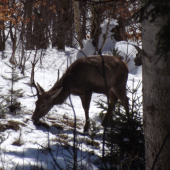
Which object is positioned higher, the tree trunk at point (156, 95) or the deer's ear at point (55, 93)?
the tree trunk at point (156, 95)

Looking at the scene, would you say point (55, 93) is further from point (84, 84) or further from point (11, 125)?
point (11, 125)

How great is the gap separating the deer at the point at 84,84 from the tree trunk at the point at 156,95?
3292 mm

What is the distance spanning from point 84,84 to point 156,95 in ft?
13.3

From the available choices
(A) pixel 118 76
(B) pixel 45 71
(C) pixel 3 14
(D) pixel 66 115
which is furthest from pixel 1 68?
(A) pixel 118 76

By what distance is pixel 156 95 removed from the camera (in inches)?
94.4

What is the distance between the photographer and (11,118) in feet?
19.2

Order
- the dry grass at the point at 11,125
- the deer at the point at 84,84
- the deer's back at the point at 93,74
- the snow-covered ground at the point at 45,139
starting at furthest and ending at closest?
the deer's back at the point at 93,74, the deer at the point at 84,84, the dry grass at the point at 11,125, the snow-covered ground at the point at 45,139

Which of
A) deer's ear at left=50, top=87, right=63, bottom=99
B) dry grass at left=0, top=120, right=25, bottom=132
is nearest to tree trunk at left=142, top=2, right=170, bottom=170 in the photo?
dry grass at left=0, top=120, right=25, bottom=132

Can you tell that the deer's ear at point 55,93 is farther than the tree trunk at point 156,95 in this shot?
Yes

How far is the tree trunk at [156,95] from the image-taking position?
7.70 ft

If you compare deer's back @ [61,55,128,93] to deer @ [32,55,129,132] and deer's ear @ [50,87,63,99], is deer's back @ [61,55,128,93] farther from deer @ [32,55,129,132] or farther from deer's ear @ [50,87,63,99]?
deer's ear @ [50,87,63,99]

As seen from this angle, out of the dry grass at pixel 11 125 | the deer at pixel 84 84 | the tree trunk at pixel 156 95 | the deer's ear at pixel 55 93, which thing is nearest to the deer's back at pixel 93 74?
the deer at pixel 84 84

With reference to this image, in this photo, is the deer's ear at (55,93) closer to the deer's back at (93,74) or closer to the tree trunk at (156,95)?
the deer's back at (93,74)

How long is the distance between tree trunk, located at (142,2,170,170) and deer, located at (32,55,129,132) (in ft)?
10.8
